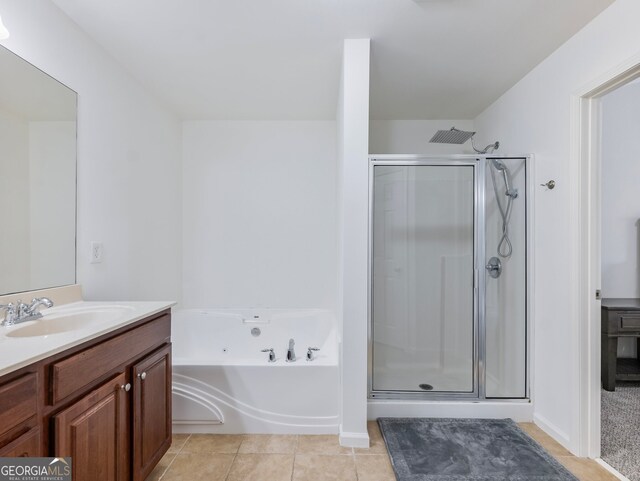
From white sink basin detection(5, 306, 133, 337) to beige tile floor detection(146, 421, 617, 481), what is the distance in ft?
3.00

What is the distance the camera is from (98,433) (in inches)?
46.1

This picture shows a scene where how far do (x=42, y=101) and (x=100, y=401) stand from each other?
148 centimetres

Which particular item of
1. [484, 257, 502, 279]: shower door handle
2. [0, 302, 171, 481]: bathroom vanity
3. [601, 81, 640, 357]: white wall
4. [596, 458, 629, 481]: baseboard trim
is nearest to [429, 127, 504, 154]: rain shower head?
[484, 257, 502, 279]: shower door handle

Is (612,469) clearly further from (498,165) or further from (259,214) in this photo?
(259,214)

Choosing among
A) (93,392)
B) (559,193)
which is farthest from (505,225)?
(93,392)

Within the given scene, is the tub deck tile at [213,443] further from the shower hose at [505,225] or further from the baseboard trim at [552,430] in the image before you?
the shower hose at [505,225]

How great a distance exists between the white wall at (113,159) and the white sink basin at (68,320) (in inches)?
14.7

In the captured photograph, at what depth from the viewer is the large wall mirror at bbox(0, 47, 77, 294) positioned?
1.43 m

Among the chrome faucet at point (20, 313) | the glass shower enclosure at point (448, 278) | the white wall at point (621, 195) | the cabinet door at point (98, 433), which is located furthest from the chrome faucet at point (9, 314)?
the white wall at point (621, 195)

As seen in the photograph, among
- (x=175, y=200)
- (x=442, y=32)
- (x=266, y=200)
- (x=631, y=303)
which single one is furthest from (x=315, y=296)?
(x=631, y=303)

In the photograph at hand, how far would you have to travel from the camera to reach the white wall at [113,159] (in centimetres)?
163

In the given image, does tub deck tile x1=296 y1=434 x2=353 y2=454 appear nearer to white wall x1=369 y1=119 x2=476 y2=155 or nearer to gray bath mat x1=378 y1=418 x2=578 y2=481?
gray bath mat x1=378 y1=418 x2=578 y2=481

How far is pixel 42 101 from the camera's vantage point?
5.22 ft

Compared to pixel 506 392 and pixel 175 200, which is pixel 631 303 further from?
pixel 175 200
